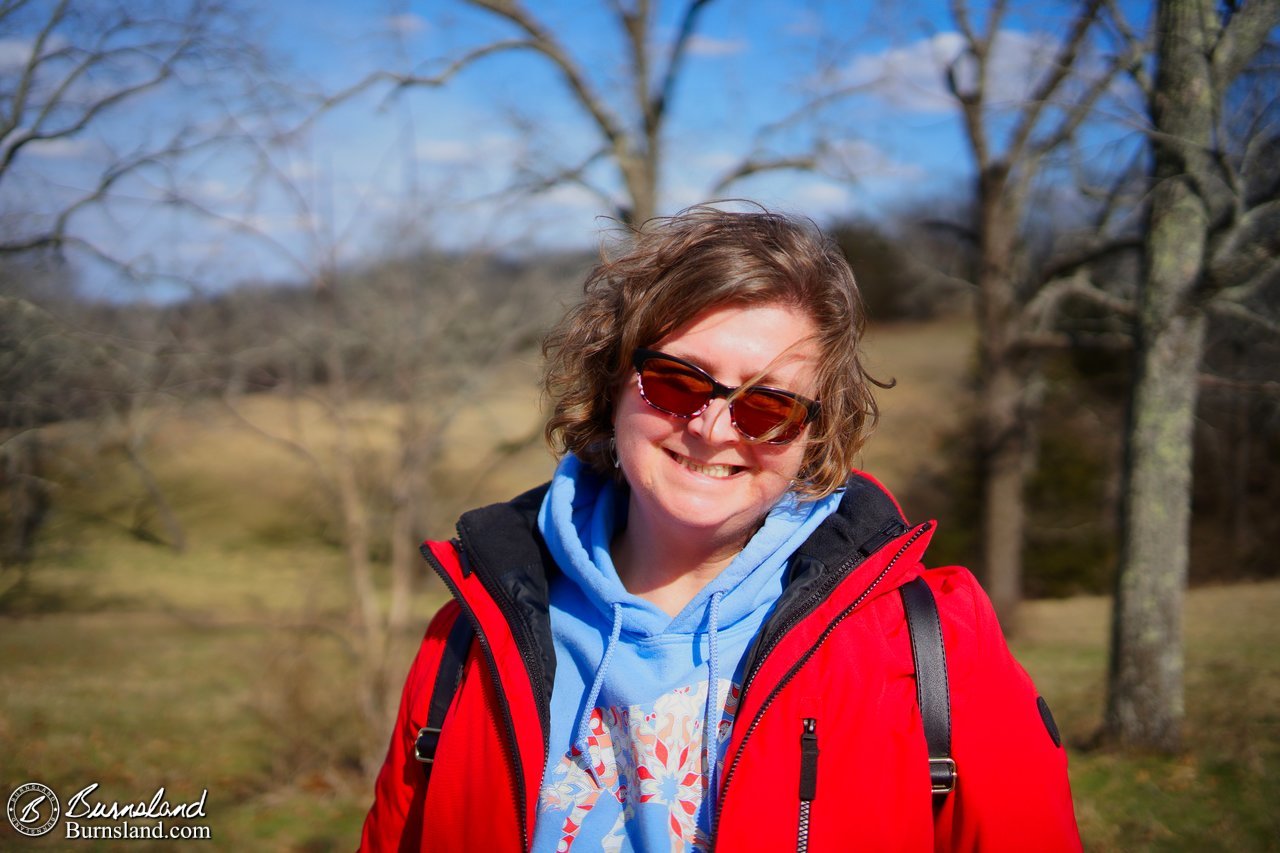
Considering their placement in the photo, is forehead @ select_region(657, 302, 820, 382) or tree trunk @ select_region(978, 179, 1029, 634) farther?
tree trunk @ select_region(978, 179, 1029, 634)

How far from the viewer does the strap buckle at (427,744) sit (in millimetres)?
1665

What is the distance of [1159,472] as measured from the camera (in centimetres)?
527

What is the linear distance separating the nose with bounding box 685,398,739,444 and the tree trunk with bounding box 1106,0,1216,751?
4430 mm

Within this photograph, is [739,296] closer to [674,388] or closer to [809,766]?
[674,388]

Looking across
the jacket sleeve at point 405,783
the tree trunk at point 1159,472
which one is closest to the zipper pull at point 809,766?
the jacket sleeve at point 405,783

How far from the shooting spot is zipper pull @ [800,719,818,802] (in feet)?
4.76

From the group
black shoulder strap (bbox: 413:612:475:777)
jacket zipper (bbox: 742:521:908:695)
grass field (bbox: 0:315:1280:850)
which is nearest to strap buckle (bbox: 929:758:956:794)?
jacket zipper (bbox: 742:521:908:695)

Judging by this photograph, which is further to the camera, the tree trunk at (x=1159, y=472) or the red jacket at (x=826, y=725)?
the tree trunk at (x=1159, y=472)

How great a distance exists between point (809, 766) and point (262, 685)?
594 centimetres

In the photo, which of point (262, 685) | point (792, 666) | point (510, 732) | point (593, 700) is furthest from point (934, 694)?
point (262, 685)

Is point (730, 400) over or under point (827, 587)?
over

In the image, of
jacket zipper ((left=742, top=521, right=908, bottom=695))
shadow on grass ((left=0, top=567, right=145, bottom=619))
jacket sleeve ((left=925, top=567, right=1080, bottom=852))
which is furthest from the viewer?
shadow on grass ((left=0, top=567, right=145, bottom=619))

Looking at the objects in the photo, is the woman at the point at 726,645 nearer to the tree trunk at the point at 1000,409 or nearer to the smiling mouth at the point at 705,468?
the smiling mouth at the point at 705,468

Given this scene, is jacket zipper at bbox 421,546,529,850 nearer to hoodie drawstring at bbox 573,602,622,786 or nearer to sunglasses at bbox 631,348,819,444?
hoodie drawstring at bbox 573,602,622,786
